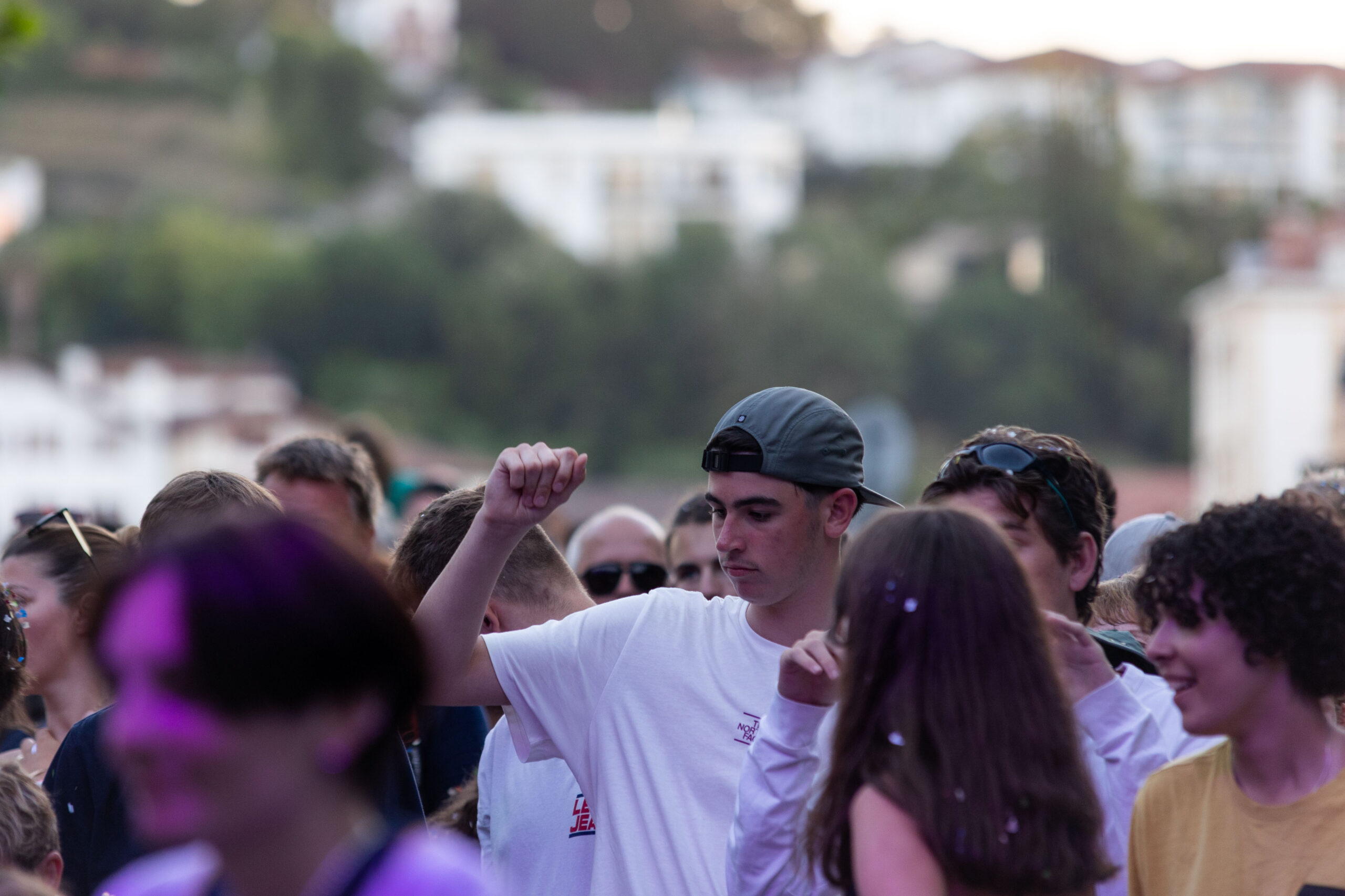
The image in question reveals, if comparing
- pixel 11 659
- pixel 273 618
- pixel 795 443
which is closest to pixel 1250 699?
pixel 795 443

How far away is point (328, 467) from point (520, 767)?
1.90 metres

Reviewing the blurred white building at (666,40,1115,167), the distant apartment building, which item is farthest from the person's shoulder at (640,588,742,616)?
the blurred white building at (666,40,1115,167)

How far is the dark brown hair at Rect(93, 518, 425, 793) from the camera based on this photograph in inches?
68.6

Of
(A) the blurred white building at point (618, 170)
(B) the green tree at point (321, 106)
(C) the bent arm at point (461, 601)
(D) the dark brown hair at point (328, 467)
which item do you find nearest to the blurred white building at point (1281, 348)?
(D) the dark brown hair at point (328, 467)

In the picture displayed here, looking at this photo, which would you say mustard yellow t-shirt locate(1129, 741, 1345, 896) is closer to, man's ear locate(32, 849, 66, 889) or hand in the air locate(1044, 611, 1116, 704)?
hand in the air locate(1044, 611, 1116, 704)

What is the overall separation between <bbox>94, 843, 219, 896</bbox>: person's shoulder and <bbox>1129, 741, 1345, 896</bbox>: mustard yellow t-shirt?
1603mm

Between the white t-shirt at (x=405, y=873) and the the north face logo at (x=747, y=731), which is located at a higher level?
the white t-shirt at (x=405, y=873)

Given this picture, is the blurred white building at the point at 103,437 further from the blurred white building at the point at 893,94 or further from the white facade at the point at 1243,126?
the white facade at the point at 1243,126

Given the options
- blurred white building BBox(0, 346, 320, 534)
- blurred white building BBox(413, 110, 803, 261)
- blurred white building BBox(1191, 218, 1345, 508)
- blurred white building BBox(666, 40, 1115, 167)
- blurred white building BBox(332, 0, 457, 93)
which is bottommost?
blurred white building BBox(0, 346, 320, 534)

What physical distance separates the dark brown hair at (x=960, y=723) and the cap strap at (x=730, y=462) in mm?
1001

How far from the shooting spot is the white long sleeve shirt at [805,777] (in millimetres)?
2682

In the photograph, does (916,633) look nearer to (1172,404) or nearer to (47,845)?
(47,845)

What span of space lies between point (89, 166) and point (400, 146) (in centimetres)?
2276

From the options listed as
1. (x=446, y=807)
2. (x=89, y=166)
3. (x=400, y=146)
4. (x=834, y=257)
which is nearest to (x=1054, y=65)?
(x=834, y=257)
